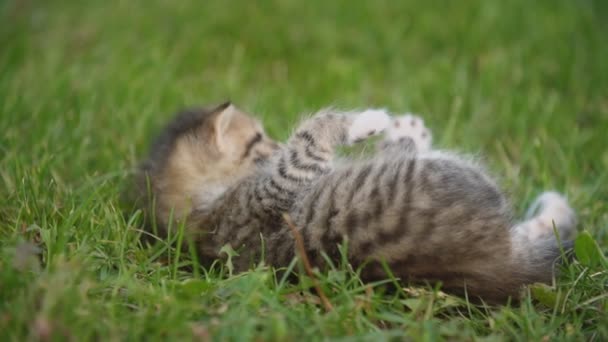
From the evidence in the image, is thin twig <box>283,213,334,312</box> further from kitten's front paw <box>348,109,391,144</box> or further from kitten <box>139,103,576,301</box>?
kitten's front paw <box>348,109,391,144</box>

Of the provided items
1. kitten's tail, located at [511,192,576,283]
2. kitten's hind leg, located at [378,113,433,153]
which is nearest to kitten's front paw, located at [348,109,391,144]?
kitten's hind leg, located at [378,113,433,153]

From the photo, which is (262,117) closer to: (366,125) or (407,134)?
(407,134)

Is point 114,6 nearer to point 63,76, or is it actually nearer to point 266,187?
point 63,76

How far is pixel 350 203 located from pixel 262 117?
1626mm

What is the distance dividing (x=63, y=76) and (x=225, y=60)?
1358 millimetres

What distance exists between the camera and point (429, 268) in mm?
2520

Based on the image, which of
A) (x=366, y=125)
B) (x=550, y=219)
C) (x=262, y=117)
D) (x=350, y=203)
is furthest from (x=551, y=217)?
(x=262, y=117)

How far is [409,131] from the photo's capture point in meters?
3.61

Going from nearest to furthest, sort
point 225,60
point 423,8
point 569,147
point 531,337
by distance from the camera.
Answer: point 531,337
point 569,147
point 225,60
point 423,8

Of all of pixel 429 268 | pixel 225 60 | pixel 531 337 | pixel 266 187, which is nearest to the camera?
pixel 531 337

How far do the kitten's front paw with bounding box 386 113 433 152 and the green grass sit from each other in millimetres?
377

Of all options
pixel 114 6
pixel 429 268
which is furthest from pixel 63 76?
pixel 429 268

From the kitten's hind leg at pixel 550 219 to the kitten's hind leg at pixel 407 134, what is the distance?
0.65 m

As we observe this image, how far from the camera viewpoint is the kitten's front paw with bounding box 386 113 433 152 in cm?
359
